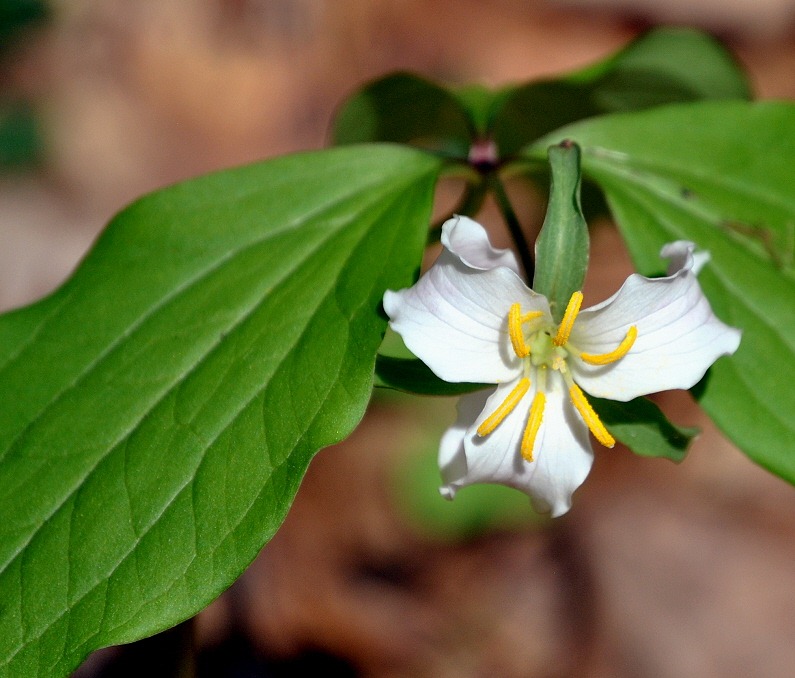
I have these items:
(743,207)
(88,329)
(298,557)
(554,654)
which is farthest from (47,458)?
(554,654)

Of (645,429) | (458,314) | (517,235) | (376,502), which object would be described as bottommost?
(376,502)

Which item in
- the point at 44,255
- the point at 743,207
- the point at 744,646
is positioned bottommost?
the point at 744,646

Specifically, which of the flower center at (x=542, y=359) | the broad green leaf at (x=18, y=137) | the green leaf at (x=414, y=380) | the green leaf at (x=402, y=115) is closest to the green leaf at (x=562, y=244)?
the flower center at (x=542, y=359)

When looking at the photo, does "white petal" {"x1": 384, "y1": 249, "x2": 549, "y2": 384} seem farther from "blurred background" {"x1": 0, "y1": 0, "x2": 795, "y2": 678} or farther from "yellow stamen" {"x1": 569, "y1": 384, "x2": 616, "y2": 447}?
"blurred background" {"x1": 0, "y1": 0, "x2": 795, "y2": 678}

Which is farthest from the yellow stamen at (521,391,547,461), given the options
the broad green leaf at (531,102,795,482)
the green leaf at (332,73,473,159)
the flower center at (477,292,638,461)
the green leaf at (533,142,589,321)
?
the green leaf at (332,73,473,159)

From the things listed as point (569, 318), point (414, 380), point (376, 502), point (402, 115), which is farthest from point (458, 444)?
point (376, 502)

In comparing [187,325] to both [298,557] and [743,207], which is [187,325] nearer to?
[743,207]

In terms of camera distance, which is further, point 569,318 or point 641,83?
point 641,83

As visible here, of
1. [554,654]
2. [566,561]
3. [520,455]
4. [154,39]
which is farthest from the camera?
[154,39]

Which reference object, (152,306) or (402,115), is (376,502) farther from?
(152,306)
